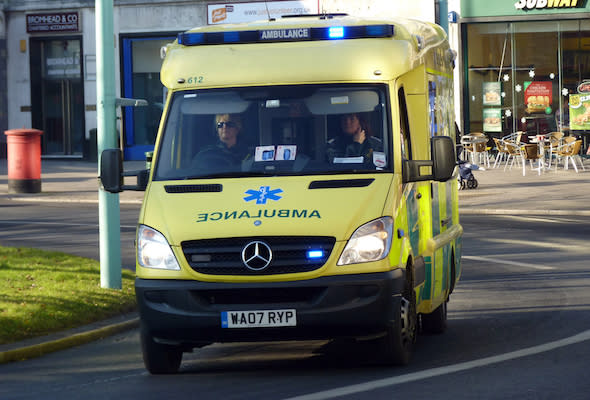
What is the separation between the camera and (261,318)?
25.1ft

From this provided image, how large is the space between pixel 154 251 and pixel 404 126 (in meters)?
2.10

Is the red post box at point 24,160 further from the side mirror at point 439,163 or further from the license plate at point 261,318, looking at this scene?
the license plate at point 261,318

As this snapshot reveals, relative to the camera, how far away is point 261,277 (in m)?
7.61

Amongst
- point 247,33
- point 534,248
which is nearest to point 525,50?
point 534,248

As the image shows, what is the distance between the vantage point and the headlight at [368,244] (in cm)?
770

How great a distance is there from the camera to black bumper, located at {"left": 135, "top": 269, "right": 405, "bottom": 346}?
7.64m

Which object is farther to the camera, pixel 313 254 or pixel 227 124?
pixel 227 124

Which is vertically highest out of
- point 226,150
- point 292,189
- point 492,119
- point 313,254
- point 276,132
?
point 492,119

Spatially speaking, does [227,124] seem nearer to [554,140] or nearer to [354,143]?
[354,143]

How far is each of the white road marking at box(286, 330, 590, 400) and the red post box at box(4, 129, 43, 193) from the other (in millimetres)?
19045

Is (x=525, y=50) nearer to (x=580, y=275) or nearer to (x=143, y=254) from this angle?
(x=580, y=275)

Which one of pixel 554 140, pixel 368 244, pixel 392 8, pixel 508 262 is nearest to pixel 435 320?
pixel 368 244

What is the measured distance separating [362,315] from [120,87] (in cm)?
3163

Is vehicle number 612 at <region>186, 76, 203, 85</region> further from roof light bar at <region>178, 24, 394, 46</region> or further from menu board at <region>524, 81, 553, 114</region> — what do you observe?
menu board at <region>524, 81, 553, 114</region>
